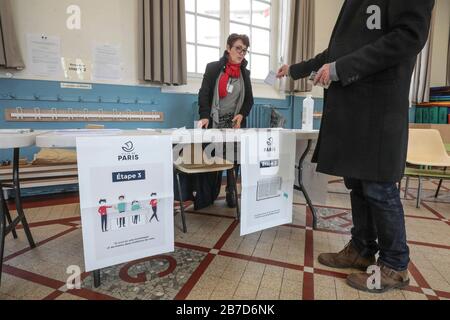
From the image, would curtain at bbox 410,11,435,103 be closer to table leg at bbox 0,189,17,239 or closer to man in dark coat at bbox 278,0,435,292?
man in dark coat at bbox 278,0,435,292

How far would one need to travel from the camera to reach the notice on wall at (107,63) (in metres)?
2.60

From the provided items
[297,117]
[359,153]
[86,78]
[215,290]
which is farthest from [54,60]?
[297,117]

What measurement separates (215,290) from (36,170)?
1906 millimetres

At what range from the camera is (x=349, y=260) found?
130cm

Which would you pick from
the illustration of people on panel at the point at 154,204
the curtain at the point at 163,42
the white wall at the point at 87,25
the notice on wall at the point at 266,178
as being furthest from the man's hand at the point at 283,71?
the white wall at the point at 87,25

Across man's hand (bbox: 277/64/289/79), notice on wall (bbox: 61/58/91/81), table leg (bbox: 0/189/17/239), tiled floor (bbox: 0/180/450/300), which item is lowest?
tiled floor (bbox: 0/180/450/300)

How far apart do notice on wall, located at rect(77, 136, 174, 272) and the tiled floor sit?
0.17 meters

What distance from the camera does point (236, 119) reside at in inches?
83.4

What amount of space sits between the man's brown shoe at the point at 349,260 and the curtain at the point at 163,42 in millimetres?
2157

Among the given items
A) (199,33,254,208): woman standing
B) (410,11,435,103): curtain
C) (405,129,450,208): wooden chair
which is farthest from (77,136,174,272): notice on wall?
(410,11,435,103): curtain

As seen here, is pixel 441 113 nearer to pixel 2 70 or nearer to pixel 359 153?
pixel 359 153

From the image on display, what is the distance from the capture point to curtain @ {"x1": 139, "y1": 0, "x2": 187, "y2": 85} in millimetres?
2645

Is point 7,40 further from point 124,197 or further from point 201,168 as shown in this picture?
point 124,197

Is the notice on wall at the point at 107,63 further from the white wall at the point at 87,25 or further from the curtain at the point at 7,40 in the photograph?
the curtain at the point at 7,40
